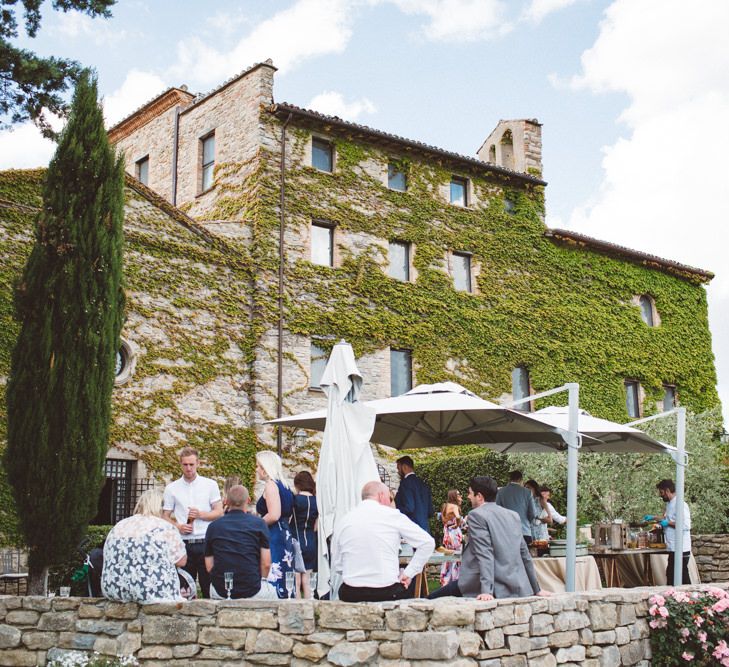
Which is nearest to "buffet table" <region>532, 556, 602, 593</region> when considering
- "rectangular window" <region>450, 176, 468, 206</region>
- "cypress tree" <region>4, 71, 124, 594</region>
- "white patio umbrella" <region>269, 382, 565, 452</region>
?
"white patio umbrella" <region>269, 382, 565, 452</region>

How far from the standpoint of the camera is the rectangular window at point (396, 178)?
23.0 m

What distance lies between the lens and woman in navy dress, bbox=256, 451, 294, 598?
8273 mm

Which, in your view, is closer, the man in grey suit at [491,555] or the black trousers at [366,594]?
the black trousers at [366,594]

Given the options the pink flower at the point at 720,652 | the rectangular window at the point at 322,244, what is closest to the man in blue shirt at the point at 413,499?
the pink flower at the point at 720,652

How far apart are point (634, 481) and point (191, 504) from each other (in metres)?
13.2

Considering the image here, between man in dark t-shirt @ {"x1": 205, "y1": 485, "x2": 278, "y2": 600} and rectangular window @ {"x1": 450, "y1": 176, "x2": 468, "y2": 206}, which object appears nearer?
man in dark t-shirt @ {"x1": 205, "y1": 485, "x2": 278, "y2": 600}

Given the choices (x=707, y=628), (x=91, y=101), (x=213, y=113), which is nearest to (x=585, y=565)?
(x=707, y=628)

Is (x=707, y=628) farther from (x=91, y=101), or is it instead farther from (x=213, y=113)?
(x=213, y=113)

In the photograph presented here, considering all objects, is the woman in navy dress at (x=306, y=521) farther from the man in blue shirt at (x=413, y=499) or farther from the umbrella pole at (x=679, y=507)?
the umbrella pole at (x=679, y=507)

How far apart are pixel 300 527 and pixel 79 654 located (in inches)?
93.9

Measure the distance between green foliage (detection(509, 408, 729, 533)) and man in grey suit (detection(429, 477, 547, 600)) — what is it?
468 inches

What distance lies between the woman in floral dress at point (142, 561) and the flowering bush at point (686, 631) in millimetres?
4454

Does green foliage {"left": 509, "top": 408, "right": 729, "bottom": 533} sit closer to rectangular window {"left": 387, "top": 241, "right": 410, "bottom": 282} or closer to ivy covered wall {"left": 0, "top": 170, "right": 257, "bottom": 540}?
rectangular window {"left": 387, "top": 241, "right": 410, "bottom": 282}

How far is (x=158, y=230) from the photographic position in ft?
60.9
